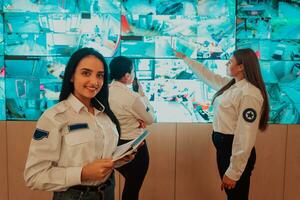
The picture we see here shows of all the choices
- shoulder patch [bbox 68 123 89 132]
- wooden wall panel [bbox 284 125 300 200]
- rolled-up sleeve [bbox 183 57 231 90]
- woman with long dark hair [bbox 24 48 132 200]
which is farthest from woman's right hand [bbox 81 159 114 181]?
wooden wall panel [bbox 284 125 300 200]

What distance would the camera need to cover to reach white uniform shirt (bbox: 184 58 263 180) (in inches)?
72.3

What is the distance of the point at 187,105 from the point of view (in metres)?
2.73

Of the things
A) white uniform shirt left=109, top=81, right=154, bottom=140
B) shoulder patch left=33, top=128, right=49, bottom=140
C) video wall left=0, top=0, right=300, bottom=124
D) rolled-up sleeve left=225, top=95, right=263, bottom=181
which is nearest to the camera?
shoulder patch left=33, top=128, right=49, bottom=140

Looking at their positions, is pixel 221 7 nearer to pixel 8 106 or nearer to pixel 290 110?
pixel 290 110

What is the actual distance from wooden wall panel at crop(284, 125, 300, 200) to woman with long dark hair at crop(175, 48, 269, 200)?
87cm

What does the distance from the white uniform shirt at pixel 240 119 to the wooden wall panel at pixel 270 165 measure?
3.11 feet

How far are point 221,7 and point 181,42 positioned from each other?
0.49 m

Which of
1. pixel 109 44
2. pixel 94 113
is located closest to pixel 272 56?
pixel 109 44

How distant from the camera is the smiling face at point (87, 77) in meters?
1.21

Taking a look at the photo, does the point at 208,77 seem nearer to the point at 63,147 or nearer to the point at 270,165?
the point at 270,165

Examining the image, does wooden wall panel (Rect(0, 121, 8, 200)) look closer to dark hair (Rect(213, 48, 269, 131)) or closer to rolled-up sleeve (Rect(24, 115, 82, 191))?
rolled-up sleeve (Rect(24, 115, 82, 191))

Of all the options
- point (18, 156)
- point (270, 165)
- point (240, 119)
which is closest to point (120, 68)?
point (240, 119)

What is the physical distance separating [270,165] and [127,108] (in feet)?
5.26

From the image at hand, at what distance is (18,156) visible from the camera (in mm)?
2773
